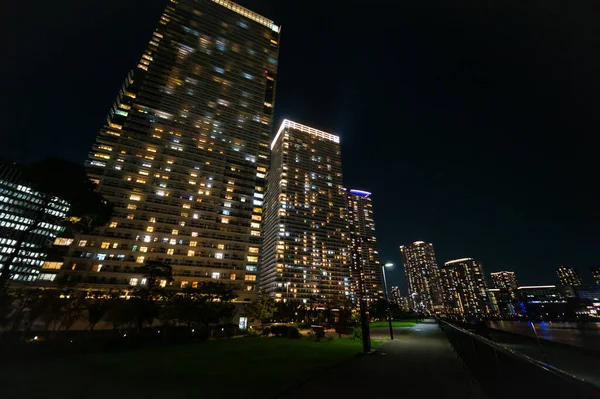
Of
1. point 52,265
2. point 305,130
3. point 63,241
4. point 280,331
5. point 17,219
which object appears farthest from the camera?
point 305,130

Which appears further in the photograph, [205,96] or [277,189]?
[277,189]

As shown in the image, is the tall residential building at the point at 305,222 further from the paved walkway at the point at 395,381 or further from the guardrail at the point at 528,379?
the guardrail at the point at 528,379

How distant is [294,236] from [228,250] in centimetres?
6693

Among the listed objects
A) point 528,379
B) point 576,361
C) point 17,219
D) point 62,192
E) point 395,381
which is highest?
point 17,219

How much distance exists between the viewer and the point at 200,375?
9.93 meters

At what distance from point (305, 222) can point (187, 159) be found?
81.7 meters

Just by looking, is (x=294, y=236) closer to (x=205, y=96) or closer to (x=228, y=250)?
(x=228, y=250)

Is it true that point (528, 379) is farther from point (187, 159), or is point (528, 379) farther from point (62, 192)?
point (187, 159)

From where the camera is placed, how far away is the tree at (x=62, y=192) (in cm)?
2820

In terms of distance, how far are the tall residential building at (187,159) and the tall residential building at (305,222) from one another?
54.4 metres

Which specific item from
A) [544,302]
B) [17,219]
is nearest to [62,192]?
[17,219]

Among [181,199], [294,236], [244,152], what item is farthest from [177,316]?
[294,236]

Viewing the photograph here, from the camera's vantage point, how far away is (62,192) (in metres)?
29.7

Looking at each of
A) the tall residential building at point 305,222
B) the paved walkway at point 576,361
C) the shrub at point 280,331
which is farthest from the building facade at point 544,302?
the shrub at point 280,331
